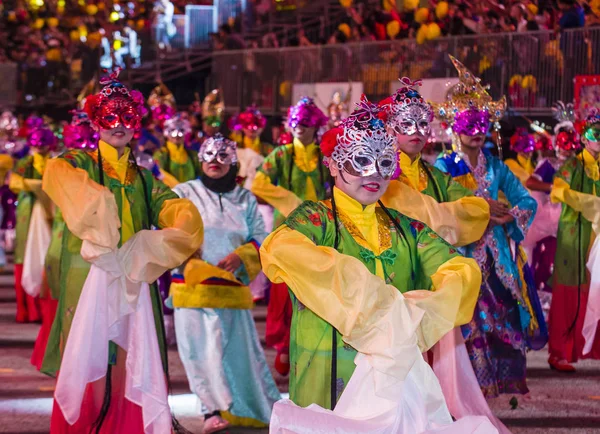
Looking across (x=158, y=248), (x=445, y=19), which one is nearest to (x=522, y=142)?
(x=445, y=19)

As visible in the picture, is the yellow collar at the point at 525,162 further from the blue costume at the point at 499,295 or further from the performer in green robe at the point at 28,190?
the blue costume at the point at 499,295

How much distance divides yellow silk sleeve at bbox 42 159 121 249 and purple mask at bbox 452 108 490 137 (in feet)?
8.08

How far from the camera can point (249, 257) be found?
677cm

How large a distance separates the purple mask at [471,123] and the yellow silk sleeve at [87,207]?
2.46 metres

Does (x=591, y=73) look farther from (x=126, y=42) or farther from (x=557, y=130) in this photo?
(x=126, y=42)

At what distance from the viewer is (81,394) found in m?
5.59

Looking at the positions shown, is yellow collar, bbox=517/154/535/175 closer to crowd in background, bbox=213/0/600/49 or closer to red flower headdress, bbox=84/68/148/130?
crowd in background, bbox=213/0/600/49

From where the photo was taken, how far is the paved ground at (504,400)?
268 inches

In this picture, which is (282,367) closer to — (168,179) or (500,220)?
(500,220)

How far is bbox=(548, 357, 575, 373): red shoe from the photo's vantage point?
871 centimetres

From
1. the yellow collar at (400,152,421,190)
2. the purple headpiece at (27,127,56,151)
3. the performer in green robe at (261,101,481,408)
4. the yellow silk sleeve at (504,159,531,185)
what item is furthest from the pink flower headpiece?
the performer in green robe at (261,101,481,408)

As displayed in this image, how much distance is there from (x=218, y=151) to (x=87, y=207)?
5.36 ft

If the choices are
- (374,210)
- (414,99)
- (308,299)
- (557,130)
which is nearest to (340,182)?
(374,210)

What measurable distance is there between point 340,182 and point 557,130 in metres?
6.16
